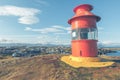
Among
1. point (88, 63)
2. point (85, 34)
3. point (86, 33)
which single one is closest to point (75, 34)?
point (85, 34)

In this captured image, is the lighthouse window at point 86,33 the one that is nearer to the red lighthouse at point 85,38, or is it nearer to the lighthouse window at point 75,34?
the red lighthouse at point 85,38

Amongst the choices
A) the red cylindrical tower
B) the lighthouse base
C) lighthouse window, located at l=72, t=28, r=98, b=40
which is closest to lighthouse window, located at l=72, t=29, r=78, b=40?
the red cylindrical tower

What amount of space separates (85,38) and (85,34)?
571 millimetres

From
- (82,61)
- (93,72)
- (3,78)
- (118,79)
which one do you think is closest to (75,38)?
(82,61)

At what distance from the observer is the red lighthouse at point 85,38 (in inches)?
862

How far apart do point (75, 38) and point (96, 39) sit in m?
3.01

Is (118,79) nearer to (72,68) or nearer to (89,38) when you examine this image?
(72,68)

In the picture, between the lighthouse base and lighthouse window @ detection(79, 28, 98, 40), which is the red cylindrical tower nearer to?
lighthouse window @ detection(79, 28, 98, 40)

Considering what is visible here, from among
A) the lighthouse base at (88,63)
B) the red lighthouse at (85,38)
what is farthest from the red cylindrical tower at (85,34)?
the lighthouse base at (88,63)

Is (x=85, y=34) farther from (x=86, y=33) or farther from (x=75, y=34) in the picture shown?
(x=75, y=34)

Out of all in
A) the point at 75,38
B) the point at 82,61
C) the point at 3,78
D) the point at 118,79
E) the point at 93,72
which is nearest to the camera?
the point at 118,79

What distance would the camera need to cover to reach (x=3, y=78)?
64.7ft

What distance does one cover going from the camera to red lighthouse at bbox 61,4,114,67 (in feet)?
71.9

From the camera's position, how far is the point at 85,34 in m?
22.6
